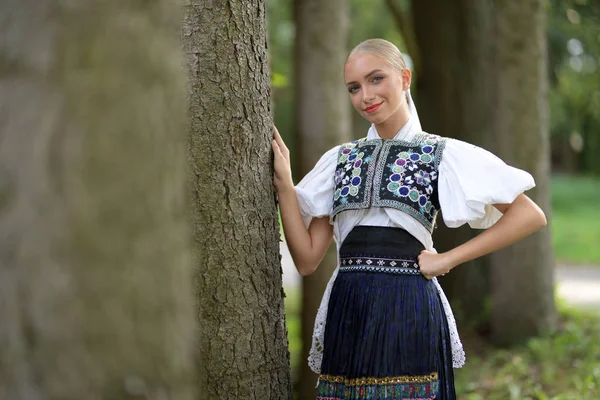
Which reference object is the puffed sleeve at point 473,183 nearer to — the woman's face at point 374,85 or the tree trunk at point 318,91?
the woman's face at point 374,85

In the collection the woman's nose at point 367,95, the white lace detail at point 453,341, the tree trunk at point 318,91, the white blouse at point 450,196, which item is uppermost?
the tree trunk at point 318,91

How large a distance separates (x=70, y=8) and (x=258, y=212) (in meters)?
1.60

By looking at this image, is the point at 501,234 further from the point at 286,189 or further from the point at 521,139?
the point at 521,139

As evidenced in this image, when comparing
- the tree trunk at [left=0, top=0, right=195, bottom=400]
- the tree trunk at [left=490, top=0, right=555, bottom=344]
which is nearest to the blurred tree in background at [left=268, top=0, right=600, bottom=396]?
the tree trunk at [left=490, top=0, right=555, bottom=344]

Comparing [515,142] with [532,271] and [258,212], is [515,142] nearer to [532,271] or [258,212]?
[532,271]

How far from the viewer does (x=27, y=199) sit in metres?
1.30

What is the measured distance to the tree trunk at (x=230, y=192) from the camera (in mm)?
2727

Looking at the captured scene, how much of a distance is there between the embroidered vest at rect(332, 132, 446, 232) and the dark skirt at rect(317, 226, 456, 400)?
0.31ft

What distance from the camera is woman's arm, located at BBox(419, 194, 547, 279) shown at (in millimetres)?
2678

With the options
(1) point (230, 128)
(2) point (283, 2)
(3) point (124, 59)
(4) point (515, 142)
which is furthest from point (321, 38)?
(2) point (283, 2)

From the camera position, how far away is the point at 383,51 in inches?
110

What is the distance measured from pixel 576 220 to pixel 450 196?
1981 centimetres

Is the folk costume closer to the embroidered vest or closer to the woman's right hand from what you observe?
the embroidered vest

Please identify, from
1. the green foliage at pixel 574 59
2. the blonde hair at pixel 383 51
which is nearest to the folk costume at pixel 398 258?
the blonde hair at pixel 383 51
